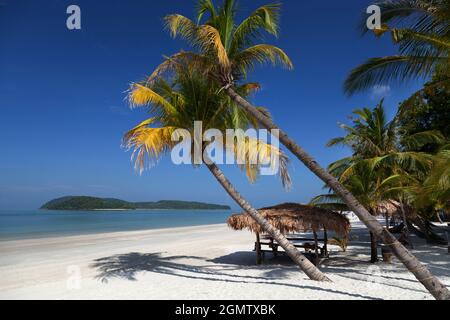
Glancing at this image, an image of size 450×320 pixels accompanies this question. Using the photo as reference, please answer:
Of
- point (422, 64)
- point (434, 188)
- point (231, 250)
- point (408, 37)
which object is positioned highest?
point (408, 37)

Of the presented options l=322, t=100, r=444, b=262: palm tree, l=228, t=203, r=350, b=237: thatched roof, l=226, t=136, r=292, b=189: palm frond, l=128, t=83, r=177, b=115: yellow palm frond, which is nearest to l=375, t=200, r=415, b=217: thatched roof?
l=322, t=100, r=444, b=262: palm tree

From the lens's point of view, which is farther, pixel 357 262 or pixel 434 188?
pixel 357 262

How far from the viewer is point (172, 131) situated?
791cm

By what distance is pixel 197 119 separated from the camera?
8.39m

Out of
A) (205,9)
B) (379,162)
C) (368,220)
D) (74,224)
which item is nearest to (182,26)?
→ (205,9)

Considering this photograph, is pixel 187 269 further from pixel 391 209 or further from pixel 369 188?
pixel 391 209

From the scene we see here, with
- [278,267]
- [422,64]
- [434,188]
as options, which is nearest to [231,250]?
[278,267]

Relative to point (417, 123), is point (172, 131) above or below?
below

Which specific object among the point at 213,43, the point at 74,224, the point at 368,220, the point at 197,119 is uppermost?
the point at 213,43

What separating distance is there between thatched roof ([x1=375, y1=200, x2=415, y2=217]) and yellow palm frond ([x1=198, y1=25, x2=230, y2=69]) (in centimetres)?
784

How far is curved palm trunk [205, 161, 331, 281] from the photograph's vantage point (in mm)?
7691

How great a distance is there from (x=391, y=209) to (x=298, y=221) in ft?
15.6

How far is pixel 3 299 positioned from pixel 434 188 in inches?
351
